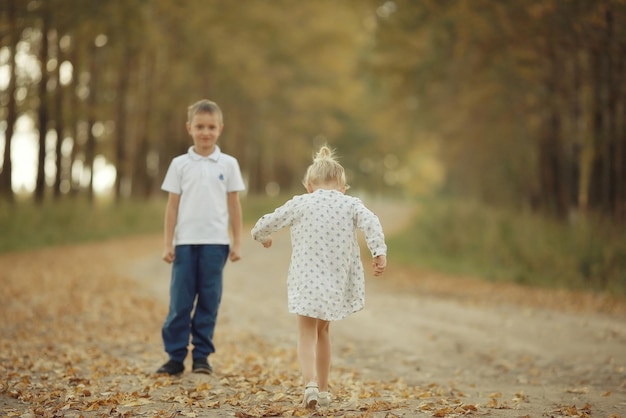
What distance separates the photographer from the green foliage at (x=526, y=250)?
40.3 ft

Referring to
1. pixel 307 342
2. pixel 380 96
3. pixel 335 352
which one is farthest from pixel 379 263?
pixel 380 96

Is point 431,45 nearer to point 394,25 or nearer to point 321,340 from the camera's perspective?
point 394,25

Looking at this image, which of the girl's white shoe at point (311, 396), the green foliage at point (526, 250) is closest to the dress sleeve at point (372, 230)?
the girl's white shoe at point (311, 396)

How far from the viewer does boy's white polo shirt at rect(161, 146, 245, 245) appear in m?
5.75

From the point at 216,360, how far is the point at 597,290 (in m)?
7.35

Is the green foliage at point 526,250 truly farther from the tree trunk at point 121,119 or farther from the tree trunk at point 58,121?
the tree trunk at point 58,121

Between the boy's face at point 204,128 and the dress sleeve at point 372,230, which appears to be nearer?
the dress sleeve at point 372,230

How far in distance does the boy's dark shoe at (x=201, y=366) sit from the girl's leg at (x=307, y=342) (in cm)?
139

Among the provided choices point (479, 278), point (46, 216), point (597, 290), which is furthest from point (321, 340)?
point (46, 216)

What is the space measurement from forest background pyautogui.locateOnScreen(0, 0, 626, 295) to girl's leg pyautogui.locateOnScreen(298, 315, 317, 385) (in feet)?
26.3

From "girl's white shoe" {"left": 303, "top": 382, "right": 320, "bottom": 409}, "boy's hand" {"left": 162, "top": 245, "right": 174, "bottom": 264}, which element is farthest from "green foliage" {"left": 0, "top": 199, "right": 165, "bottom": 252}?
"girl's white shoe" {"left": 303, "top": 382, "right": 320, "bottom": 409}

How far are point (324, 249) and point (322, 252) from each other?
0.02 m

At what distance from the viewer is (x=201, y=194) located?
579 centimetres

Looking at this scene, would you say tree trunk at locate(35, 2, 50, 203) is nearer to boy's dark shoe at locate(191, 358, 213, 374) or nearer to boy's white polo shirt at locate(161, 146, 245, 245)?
boy's white polo shirt at locate(161, 146, 245, 245)
